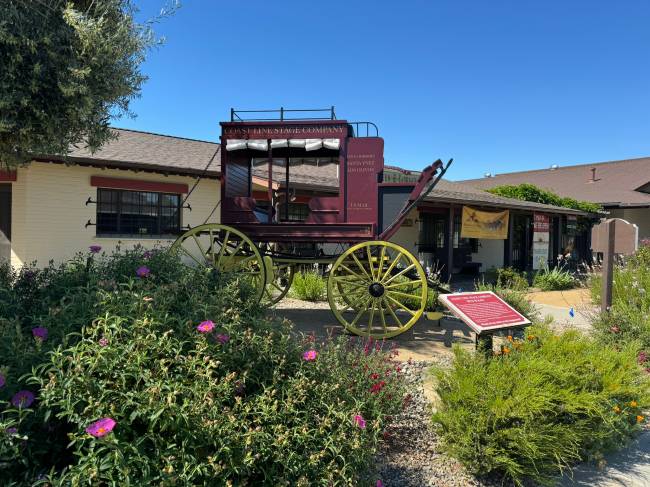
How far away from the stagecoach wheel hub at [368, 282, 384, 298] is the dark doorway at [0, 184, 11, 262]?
8117 mm

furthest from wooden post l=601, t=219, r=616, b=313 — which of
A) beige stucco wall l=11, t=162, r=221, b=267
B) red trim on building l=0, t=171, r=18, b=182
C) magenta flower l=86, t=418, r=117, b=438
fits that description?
red trim on building l=0, t=171, r=18, b=182

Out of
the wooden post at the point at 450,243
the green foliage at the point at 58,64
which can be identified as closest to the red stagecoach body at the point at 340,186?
the green foliage at the point at 58,64

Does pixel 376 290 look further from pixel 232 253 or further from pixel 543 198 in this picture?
pixel 543 198

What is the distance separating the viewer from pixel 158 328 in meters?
2.50

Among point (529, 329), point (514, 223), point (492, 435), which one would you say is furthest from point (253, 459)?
point (514, 223)

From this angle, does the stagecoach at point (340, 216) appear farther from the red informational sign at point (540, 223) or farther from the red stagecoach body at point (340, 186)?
the red informational sign at point (540, 223)

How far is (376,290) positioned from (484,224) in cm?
1112

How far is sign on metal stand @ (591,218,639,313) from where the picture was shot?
594 cm

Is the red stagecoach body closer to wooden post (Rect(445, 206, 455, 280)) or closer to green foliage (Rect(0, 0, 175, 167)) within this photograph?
green foliage (Rect(0, 0, 175, 167))

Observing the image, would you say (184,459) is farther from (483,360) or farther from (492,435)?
(483,360)

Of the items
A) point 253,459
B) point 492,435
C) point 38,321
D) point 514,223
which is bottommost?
point 492,435

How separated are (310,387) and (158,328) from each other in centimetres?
87

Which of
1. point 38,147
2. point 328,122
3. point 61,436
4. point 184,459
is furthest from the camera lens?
point 328,122

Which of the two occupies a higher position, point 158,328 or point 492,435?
point 158,328
